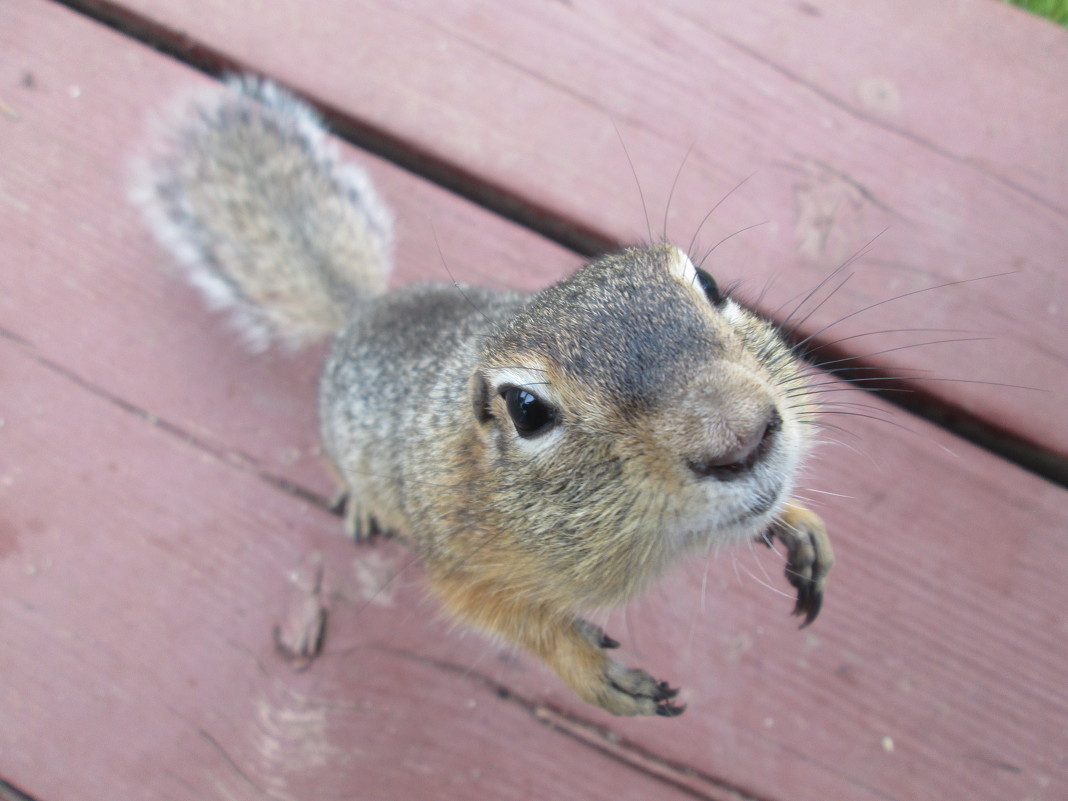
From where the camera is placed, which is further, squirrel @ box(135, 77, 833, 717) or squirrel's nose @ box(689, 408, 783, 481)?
squirrel @ box(135, 77, 833, 717)

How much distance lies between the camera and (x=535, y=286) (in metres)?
1.92

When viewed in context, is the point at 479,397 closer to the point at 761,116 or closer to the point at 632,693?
the point at 632,693

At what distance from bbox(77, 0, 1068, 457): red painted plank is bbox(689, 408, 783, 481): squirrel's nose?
1055 millimetres

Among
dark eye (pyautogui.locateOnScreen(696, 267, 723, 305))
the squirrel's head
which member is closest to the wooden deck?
the squirrel's head

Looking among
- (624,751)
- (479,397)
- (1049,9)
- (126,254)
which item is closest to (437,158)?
(126,254)

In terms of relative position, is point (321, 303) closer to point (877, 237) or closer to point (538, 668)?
point (538, 668)

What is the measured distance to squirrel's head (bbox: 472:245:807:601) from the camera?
35.5 inches

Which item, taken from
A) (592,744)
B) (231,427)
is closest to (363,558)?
(231,427)

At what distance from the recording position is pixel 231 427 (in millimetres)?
1761

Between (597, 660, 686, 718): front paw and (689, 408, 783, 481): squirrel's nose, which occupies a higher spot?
(689, 408, 783, 481): squirrel's nose

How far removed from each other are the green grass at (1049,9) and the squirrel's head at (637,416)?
7.95 ft

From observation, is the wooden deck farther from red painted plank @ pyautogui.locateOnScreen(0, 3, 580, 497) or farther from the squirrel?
the squirrel

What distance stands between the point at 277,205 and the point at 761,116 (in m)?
1.50

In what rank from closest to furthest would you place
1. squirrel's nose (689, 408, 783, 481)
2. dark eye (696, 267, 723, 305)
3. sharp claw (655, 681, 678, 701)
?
squirrel's nose (689, 408, 783, 481)
dark eye (696, 267, 723, 305)
sharp claw (655, 681, 678, 701)
